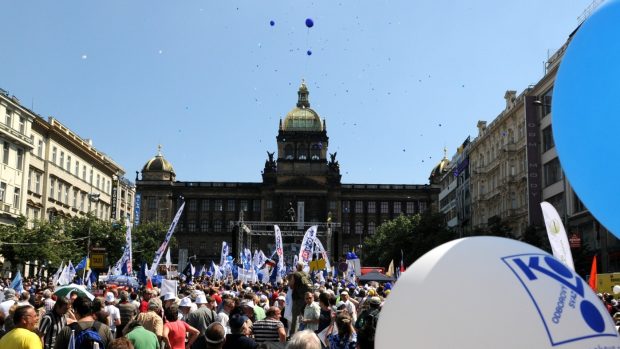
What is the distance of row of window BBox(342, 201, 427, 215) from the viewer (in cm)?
12281

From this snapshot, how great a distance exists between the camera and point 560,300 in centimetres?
375

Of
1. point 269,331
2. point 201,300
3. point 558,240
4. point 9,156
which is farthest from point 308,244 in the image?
point 269,331

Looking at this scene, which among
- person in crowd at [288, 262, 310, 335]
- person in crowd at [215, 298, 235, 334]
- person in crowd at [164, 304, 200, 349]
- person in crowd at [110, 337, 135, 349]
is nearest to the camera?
person in crowd at [110, 337, 135, 349]

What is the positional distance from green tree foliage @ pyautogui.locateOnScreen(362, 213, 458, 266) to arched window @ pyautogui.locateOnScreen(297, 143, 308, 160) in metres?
41.0

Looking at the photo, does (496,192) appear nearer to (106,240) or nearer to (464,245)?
(106,240)

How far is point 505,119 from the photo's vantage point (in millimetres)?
60125

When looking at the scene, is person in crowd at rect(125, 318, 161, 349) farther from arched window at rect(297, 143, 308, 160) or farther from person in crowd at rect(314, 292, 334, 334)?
arched window at rect(297, 143, 308, 160)

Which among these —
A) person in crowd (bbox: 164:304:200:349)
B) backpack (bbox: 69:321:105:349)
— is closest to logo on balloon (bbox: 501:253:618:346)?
backpack (bbox: 69:321:105:349)

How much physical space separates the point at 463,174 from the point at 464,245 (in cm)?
7808

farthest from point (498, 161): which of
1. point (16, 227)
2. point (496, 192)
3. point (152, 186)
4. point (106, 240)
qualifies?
point (152, 186)

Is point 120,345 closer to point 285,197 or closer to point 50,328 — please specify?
point 50,328

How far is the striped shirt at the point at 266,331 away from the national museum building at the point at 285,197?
10785 centimetres

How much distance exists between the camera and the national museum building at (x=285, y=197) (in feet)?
390

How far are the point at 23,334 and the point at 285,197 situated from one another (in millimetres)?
112161
